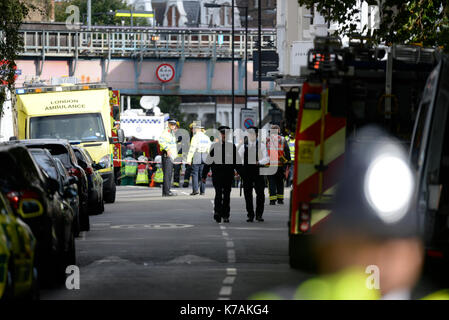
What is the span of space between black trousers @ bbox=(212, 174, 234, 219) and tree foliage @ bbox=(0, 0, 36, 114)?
15.6 ft

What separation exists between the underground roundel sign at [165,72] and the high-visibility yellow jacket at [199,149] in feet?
98.6

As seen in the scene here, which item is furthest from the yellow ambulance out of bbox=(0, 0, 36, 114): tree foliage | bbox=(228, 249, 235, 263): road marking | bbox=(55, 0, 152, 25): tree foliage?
bbox=(55, 0, 152, 25): tree foliage

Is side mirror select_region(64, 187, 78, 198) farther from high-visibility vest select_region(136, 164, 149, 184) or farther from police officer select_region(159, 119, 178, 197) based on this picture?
high-visibility vest select_region(136, 164, 149, 184)

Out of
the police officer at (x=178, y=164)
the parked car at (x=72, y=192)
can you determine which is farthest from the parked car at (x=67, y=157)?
the police officer at (x=178, y=164)

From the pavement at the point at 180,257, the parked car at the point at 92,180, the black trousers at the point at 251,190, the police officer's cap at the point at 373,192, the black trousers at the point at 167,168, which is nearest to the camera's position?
the police officer's cap at the point at 373,192

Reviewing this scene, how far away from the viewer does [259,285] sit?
1407 centimetres

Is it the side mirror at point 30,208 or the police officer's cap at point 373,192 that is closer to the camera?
the side mirror at point 30,208

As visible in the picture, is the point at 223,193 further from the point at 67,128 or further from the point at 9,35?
the point at 67,128

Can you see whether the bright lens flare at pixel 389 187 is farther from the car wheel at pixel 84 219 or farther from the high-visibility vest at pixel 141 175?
the high-visibility vest at pixel 141 175

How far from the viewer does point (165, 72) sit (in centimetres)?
6688

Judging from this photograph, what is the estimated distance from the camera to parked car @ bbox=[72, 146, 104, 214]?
27.2m

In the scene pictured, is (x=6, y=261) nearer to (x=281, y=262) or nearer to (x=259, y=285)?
(x=259, y=285)

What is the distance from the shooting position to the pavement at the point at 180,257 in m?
13.6
